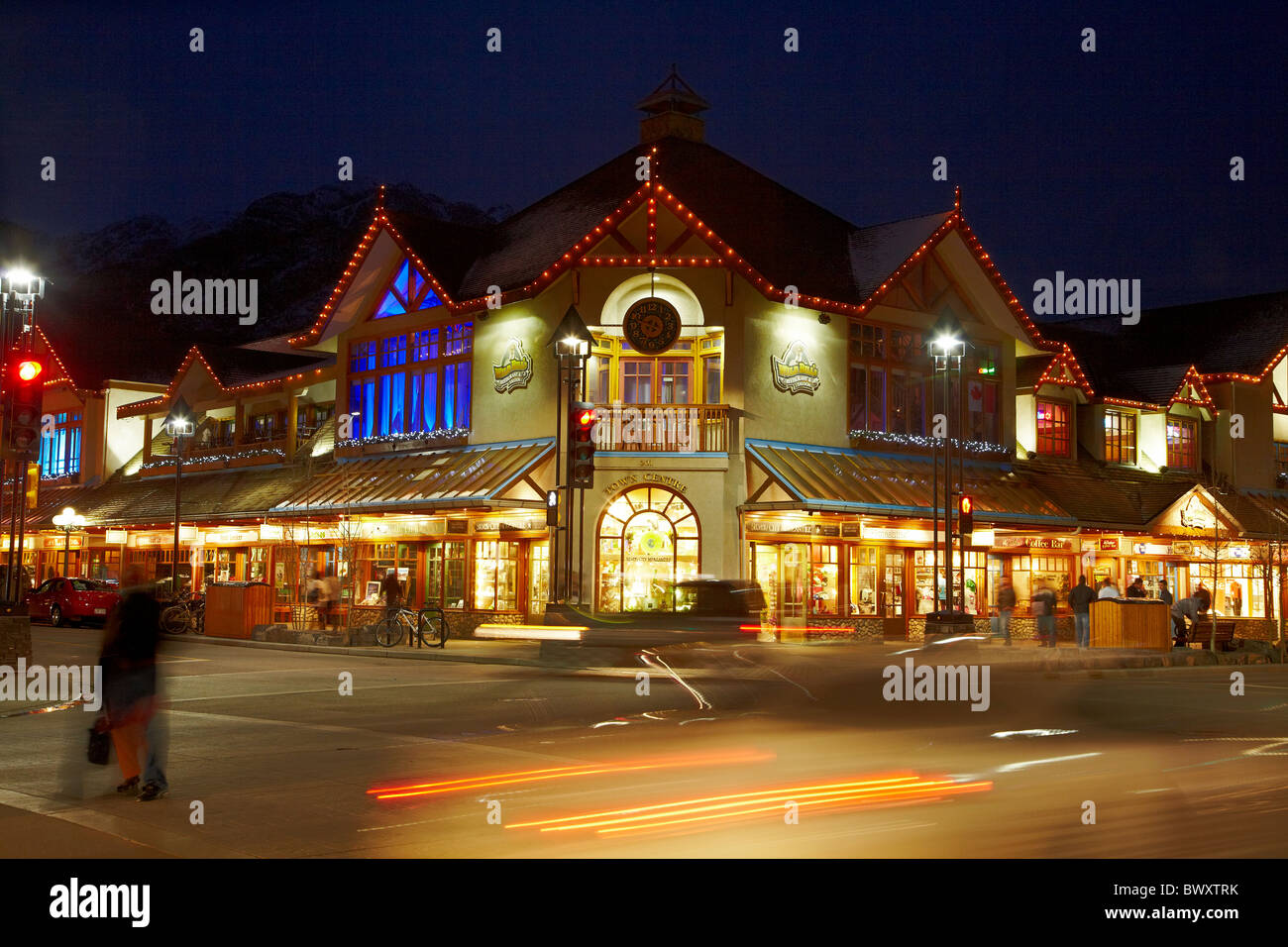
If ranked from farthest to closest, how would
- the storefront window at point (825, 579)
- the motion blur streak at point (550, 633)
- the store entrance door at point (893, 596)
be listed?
the store entrance door at point (893, 596)
the storefront window at point (825, 579)
the motion blur streak at point (550, 633)

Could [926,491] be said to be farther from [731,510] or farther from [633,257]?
[633,257]

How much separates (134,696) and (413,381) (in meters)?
→ 27.8

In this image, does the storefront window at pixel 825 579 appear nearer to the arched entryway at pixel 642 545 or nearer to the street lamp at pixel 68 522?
the arched entryway at pixel 642 545

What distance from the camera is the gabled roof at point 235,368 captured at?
4531 cm

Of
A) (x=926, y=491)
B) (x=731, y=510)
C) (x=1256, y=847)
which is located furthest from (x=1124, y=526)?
(x=1256, y=847)

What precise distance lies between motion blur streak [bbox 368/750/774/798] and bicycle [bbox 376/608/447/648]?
1825 centimetres

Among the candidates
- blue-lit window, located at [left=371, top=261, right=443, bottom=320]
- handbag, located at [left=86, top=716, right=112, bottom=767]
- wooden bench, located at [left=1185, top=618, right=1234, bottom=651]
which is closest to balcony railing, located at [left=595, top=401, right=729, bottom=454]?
blue-lit window, located at [left=371, top=261, right=443, bottom=320]

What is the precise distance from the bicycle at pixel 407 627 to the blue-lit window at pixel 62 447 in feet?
86.0

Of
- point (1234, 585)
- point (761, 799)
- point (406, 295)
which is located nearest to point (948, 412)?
point (406, 295)

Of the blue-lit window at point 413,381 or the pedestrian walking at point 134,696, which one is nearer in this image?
the pedestrian walking at point 134,696

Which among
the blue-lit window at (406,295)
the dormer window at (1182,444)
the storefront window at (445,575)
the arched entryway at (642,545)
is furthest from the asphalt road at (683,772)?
the dormer window at (1182,444)

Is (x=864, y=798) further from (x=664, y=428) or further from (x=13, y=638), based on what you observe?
(x=664, y=428)

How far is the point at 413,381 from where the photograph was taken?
37.9 meters

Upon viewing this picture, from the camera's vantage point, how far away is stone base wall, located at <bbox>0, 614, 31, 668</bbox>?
65.8ft
